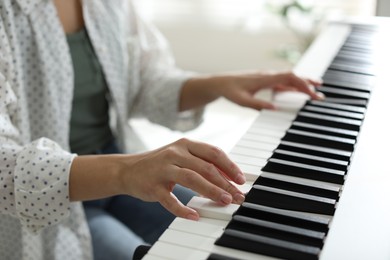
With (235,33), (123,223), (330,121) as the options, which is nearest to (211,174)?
(330,121)

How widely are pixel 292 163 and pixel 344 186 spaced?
0.10 meters

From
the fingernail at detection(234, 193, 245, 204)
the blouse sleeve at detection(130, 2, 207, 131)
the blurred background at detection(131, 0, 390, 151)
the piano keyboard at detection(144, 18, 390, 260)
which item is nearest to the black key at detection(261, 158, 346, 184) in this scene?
the piano keyboard at detection(144, 18, 390, 260)

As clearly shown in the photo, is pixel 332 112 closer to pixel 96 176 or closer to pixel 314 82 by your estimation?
pixel 314 82

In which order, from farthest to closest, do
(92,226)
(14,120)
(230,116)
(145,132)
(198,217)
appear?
(230,116), (145,132), (92,226), (14,120), (198,217)

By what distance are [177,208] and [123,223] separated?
1.87 ft

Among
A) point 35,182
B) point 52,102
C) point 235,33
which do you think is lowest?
point 35,182

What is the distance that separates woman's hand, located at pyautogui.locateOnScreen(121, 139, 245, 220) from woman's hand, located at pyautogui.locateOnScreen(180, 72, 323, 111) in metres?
0.41

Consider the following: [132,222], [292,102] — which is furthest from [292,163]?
[132,222]

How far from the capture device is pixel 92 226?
49.6 inches

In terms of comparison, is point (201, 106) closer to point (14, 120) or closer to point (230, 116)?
point (14, 120)

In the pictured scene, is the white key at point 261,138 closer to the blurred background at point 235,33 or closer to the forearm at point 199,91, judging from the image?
the forearm at point 199,91

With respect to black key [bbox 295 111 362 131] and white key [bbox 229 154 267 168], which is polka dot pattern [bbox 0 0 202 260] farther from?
black key [bbox 295 111 362 131]

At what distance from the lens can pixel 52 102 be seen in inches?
46.6

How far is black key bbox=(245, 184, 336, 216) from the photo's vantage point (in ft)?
2.60
